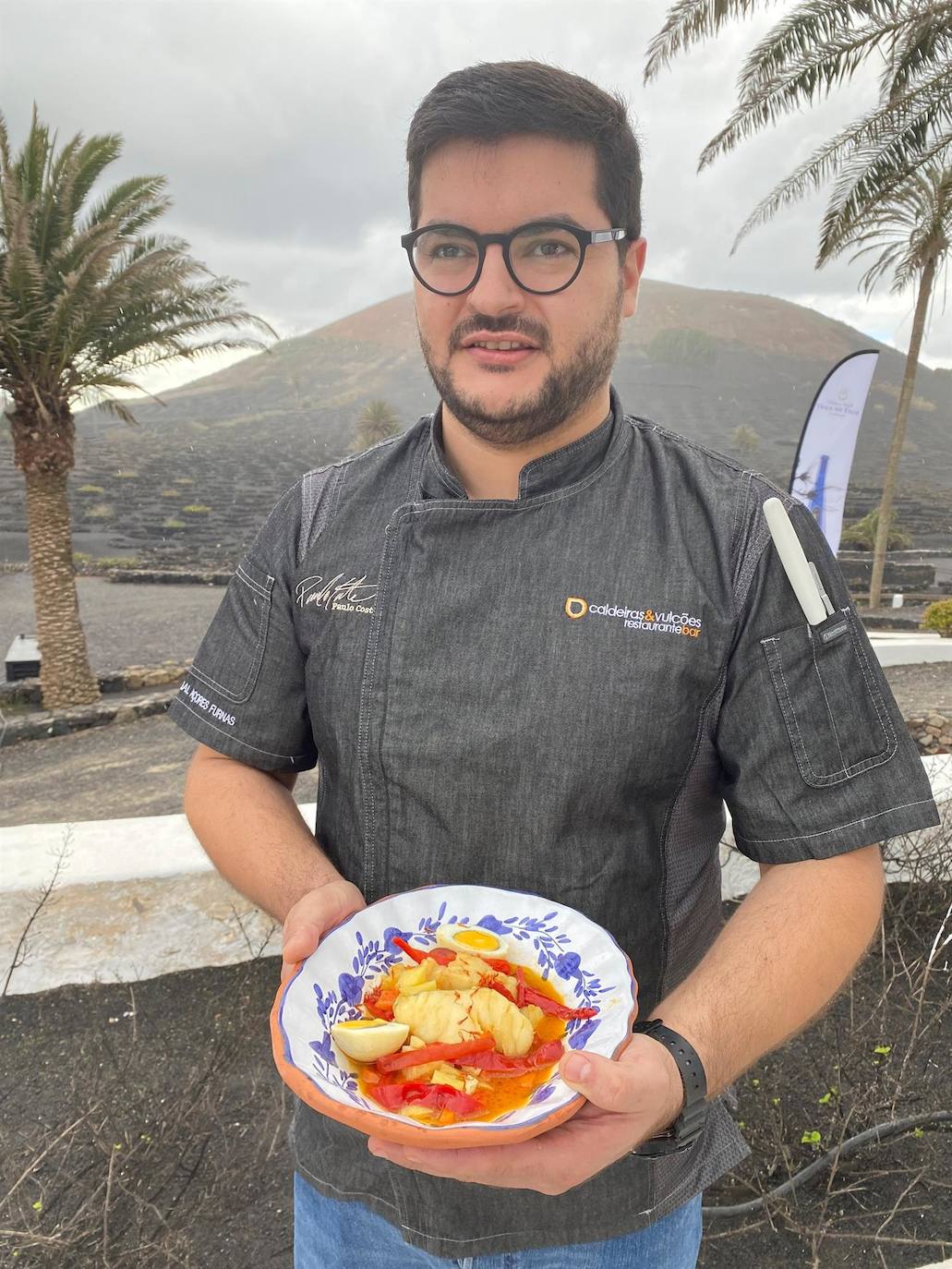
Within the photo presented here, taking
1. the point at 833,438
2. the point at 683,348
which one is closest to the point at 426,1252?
the point at 833,438

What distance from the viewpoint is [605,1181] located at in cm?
132

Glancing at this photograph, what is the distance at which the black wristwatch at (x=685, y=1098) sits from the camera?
1086 mm

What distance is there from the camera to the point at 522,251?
134cm

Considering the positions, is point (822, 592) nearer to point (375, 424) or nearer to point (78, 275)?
point (78, 275)

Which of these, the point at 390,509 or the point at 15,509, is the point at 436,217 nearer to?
Answer: the point at 390,509

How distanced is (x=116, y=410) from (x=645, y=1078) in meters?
13.8

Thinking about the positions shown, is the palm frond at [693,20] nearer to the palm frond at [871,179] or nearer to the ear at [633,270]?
the palm frond at [871,179]

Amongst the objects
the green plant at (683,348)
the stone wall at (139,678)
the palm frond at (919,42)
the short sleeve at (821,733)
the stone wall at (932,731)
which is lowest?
the stone wall at (139,678)

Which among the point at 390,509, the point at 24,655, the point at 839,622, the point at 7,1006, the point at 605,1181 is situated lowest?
the point at 24,655

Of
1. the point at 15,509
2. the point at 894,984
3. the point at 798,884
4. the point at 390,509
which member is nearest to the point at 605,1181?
the point at 798,884

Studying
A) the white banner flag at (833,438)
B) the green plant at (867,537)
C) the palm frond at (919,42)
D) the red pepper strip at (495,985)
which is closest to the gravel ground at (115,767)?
the white banner flag at (833,438)

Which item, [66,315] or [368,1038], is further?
[66,315]

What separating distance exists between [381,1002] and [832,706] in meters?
0.76

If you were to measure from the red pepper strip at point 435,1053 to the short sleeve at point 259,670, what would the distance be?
0.56 meters
